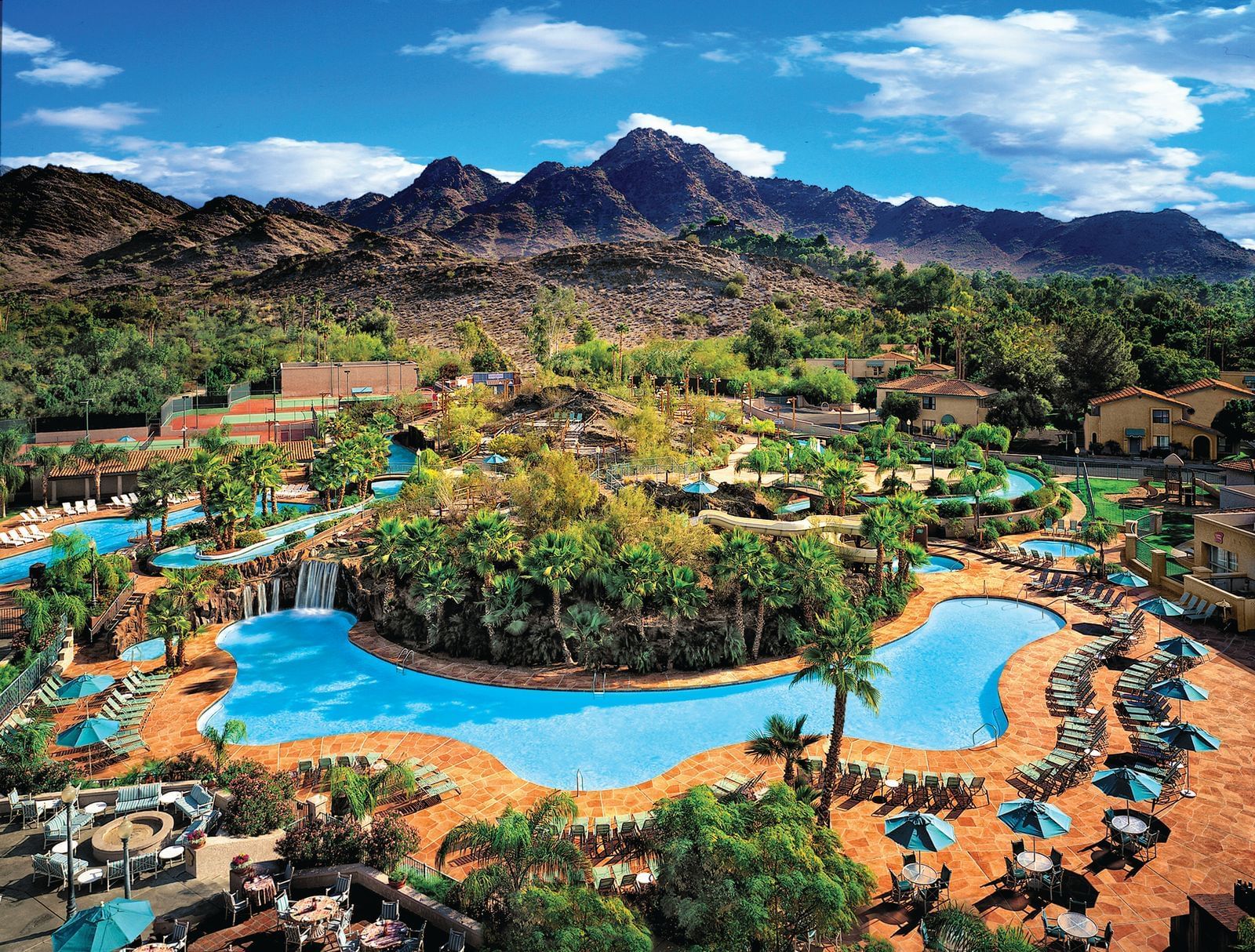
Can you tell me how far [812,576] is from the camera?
22438 millimetres

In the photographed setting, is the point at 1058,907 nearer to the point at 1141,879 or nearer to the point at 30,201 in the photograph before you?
the point at 1141,879

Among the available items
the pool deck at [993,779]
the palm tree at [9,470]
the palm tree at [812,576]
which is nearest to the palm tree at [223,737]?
the pool deck at [993,779]

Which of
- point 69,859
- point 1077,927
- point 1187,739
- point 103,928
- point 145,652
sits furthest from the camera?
point 145,652

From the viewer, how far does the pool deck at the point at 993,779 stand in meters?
12.8

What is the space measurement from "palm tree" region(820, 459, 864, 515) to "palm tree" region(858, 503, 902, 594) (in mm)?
4699

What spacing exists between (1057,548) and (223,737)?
2915 cm

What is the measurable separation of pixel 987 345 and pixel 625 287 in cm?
6694

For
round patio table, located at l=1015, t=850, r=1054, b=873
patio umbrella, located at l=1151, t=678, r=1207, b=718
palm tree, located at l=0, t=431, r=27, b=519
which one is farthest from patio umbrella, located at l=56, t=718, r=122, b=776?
palm tree, located at l=0, t=431, r=27, b=519

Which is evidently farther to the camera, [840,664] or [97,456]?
[97,456]

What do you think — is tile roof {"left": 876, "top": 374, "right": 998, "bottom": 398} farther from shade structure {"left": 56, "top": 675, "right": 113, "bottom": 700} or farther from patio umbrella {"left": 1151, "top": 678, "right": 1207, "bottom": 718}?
shade structure {"left": 56, "top": 675, "right": 113, "bottom": 700}

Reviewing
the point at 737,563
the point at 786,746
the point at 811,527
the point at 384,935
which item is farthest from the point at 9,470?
the point at 786,746

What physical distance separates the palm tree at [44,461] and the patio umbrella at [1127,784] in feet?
142

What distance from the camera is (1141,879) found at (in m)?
13.1

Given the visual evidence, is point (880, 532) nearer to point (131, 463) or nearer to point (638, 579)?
point (638, 579)
